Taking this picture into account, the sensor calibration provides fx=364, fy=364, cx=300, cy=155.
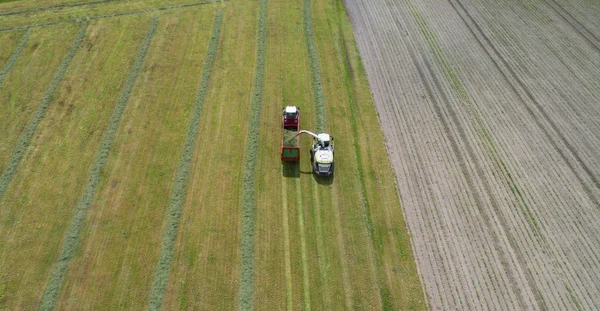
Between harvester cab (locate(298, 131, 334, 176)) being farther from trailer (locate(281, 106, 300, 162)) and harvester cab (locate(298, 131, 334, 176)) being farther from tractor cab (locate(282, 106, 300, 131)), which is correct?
tractor cab (locate(282, 106, 300, 131))

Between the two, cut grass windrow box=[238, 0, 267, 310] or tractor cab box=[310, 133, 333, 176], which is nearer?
cut grass windrow box=[238, 0, 267, 310]

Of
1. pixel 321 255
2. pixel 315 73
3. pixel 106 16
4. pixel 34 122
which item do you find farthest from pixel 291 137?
pixel 106 16

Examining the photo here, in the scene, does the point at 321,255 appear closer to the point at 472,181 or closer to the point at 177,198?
the point at 177,198

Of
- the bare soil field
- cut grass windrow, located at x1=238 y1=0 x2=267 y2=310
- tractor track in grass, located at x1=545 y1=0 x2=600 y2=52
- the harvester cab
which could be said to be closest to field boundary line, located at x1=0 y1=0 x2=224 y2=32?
cut grass windrow, located at x1=238 y1=0 x2=267 y2=310

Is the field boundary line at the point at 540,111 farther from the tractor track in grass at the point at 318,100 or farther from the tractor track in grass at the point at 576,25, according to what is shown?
the tractor track in grass at the point at 318,100

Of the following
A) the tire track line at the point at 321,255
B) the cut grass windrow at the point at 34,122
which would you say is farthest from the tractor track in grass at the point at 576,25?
the cut grass windrow at the point at 34,122

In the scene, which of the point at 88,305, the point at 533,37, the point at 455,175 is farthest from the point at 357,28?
the point at 88,305

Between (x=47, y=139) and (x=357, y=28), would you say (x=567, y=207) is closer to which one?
(x=357, y=28)

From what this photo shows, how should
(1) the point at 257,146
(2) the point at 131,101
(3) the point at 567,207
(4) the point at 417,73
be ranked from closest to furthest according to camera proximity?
(3) the point at 567,207 < (1) the point at 257,146 < (2) the point at 131,101 < (4) the point at 417,73
